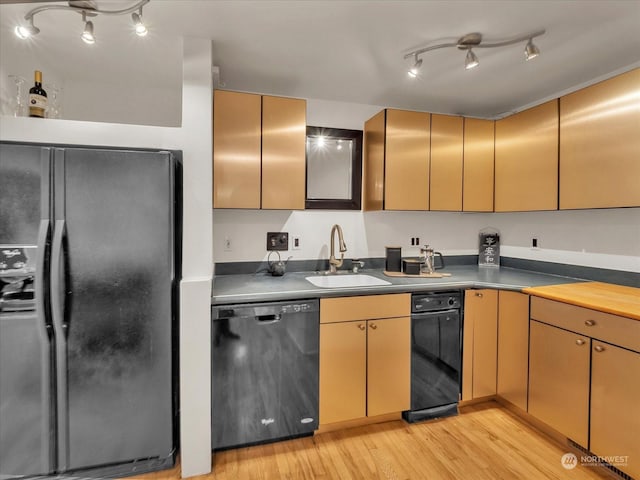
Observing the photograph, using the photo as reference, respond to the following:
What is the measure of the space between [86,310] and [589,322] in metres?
2.72

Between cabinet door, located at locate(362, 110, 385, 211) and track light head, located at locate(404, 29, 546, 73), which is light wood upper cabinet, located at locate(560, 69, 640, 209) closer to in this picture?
track light head, located at locate(404, 29, 546, 73)

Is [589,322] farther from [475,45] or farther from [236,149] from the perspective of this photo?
[236,149]

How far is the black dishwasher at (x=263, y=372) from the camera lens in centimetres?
183

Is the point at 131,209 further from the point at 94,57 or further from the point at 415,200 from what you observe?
the point at 415,200

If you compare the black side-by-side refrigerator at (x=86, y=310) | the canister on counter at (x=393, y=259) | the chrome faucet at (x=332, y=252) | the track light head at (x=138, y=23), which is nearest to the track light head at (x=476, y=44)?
the chrome faucet at (x=332, y=252)

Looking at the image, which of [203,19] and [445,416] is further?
[445,416]

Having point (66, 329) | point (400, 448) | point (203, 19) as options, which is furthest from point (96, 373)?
point (203, 19)

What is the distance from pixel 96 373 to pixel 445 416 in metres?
2.25

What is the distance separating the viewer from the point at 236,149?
2168 mm

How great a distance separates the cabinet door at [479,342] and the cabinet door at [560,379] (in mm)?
260

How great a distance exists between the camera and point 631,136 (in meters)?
1.89

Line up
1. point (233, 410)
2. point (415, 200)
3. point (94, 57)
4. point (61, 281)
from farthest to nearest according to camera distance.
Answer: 1. point (415, 200)
2. point (94, 57)
3. point (233, 410)
4. point (61, 281)

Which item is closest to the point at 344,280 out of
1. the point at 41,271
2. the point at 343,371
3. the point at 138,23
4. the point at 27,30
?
the point at 343,371

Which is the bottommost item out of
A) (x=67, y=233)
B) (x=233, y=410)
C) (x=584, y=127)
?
(x=233, y=410)
